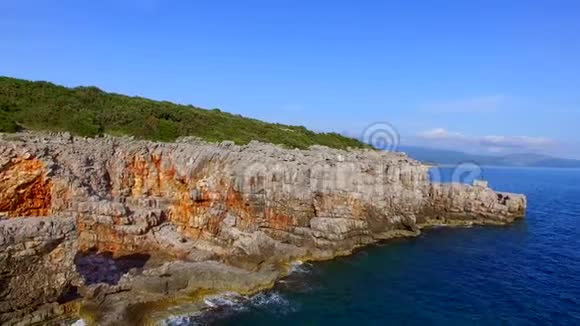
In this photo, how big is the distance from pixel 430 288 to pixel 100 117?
42.4 m

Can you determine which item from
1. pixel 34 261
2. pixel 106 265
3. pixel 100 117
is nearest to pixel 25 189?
pixel 106 265

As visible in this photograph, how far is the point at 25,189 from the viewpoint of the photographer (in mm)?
32406

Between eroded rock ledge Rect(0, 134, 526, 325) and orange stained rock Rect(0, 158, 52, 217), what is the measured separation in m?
0.07

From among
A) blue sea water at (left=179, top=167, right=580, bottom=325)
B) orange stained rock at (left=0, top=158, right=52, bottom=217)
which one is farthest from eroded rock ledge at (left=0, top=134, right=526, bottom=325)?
blue sea water at (left=179, top=167, right=580, bottom=325)

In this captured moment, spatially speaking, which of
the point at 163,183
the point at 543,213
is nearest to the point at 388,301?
the point at 163,183

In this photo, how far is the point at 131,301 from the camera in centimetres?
2512

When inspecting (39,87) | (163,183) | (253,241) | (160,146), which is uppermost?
(39,87)

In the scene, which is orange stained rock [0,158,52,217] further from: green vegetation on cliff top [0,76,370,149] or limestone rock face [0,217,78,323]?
limestone rock face [0,217,78,323]

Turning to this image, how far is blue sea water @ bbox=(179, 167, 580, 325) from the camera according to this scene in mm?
25922

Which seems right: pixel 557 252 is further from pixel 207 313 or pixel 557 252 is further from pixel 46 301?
pixel 46 301

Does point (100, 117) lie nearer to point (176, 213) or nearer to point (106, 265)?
point (176, 213)

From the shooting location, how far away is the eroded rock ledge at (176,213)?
26438 millimetres

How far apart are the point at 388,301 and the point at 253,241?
1209 centimetres

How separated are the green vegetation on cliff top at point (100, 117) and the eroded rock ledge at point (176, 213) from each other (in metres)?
8.74
